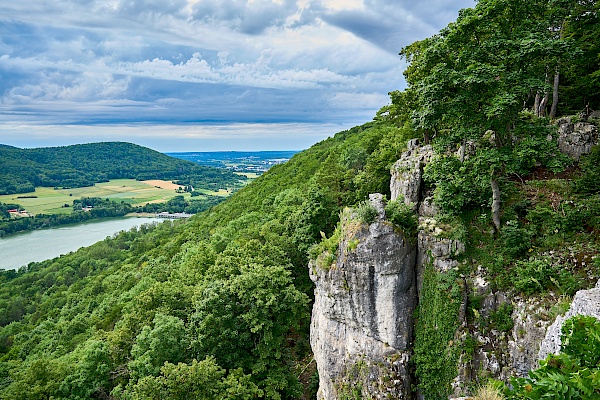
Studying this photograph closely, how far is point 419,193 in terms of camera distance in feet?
49.3

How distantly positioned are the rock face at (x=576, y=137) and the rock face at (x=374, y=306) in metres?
6.90

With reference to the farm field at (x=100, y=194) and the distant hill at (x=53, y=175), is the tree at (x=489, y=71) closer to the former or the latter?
the farm field at (x=100, y=194)

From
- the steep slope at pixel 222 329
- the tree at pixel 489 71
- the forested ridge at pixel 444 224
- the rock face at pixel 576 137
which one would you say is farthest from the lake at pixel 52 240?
the rock face at pixel 576 137

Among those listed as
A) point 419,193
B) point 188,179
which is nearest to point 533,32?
point 419,193

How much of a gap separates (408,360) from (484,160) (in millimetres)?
7484

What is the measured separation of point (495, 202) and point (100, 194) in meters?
170

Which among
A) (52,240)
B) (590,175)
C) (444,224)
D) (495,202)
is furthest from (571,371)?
(52,240)

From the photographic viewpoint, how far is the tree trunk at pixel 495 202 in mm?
12062

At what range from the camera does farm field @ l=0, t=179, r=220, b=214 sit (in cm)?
13177

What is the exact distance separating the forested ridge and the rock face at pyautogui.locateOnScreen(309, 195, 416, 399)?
74cm

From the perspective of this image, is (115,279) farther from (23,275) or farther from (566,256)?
(566,256)

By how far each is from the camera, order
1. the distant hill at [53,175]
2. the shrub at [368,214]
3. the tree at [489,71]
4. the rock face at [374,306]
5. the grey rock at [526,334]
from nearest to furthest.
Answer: the grey rock at [526,334]
the tree at [489,71]
the rock face at [374,306]
the shrub at [368,214]
the distant hill at [53,175]

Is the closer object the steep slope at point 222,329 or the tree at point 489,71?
the tree at point 489,71

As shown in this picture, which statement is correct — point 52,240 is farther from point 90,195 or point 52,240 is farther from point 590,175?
point 590,175
